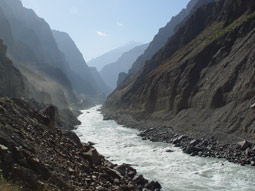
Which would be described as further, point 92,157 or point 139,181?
point 139,181

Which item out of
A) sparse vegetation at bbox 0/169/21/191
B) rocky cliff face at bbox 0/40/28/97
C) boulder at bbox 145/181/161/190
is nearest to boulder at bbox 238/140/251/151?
boulder at bbox 145/181/161/190

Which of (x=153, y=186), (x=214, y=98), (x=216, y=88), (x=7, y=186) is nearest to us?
(x=7, y=186)

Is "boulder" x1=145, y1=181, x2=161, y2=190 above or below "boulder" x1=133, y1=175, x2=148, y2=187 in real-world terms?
below

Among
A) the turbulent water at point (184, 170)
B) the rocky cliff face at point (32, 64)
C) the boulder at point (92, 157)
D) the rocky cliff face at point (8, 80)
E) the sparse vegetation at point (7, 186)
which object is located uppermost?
the rocky cliff face at point (32, 64)

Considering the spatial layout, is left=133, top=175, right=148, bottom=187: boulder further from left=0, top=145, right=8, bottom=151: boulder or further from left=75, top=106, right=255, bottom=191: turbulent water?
left=0, top=145, right=8, bottom=151: boulder

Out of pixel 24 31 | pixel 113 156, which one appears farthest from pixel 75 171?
pixel 24 31

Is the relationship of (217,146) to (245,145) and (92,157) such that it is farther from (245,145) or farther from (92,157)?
(92,157)

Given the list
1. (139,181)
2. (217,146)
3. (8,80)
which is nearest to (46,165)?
(139,181)

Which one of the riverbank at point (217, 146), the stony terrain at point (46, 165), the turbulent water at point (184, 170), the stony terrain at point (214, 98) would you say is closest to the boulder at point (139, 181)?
the stony terrain at point (46, 165)

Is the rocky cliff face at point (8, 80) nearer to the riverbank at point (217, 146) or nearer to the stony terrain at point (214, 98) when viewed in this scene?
the stony terrain at point (214, 98)

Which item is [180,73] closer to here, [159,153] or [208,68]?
[208,68]

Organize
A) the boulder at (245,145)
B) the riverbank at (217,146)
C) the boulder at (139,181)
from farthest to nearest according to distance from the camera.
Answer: the boulder at (245,145) → the riverbank at (217,146) → the boulder at (139,181)

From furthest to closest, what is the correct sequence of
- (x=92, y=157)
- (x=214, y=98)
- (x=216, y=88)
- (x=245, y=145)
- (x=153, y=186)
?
(x=216, y=88) < (x=214, y=98) < (x=245, y=145) < (x=153, y=186) < (x=92, y=157)

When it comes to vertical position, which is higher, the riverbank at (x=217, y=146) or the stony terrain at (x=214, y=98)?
the stony terrain at (x=214, y=98)
